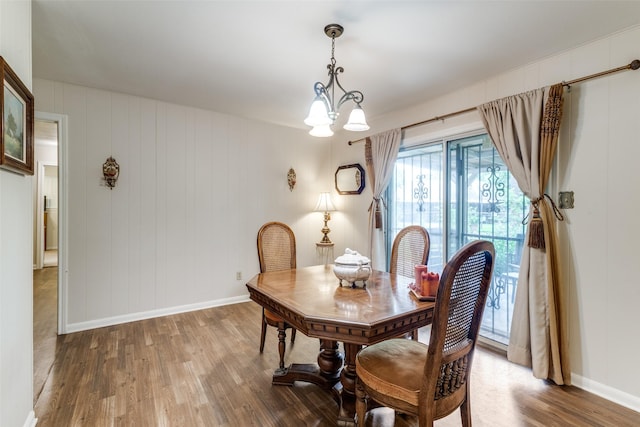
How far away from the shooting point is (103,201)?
3303 mm

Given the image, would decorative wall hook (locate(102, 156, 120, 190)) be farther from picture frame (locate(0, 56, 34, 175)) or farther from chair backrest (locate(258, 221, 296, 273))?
chair backrest (locate(258, 221, 296, 273))

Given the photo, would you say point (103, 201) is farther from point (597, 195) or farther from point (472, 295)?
point (597, 195)

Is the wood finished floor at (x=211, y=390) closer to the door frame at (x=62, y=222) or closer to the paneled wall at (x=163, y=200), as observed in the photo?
the door frame at (x=62, y=222)

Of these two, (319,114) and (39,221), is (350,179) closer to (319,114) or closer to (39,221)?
(319,114)

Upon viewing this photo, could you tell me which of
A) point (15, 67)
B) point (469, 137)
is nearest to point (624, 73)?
point (469, 137)

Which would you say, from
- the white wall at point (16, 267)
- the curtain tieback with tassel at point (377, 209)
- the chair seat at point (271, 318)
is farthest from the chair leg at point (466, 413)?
the curtain tieback with tassel at point (377, 209)

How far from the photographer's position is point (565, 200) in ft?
7.68

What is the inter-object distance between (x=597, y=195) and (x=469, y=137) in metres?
1.16

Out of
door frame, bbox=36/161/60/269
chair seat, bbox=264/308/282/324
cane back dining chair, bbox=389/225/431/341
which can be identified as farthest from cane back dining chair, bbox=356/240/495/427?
door frame, bbox=36/161/60/269

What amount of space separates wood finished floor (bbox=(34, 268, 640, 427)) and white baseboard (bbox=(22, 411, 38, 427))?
4 cm

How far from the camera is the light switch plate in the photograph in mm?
2314

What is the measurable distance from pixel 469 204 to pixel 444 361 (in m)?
2.15

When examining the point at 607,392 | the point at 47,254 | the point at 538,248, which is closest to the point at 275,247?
the point at 538,248

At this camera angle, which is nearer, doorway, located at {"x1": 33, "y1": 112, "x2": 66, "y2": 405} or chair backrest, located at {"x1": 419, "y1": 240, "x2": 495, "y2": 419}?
chair backrest, located at {"x1": 419, "y1": 240, "x2": 495, "y2": 419}
